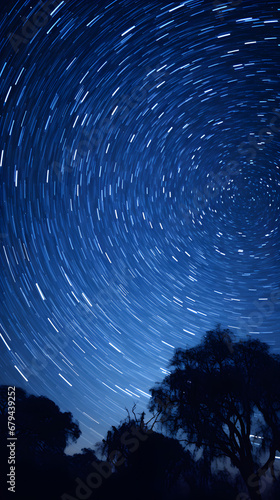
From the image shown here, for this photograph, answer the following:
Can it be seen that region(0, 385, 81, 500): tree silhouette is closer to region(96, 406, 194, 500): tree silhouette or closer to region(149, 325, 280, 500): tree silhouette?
region(96, 406, 194, 500): tree silhouette

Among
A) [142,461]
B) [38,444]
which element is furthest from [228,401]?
[38,444]

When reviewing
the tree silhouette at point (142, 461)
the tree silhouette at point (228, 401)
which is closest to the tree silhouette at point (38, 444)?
the tree silhouette at point (142, 461)

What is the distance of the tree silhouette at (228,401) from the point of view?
1268 cm

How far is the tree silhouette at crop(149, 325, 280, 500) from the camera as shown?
1268 centimetres

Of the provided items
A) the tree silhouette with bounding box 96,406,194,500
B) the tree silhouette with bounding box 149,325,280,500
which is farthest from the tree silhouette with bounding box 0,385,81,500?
the tree silhouette with bounding box 149,325,280,500

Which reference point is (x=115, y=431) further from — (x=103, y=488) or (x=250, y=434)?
(x=250, y=434)

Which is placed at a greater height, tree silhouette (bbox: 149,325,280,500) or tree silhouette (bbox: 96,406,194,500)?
tree silhouette (bbox: 149,325,280,500)

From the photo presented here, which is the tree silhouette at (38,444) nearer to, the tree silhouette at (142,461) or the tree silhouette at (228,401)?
the tree silhouette at (142,461)

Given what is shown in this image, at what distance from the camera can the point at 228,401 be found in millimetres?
13328

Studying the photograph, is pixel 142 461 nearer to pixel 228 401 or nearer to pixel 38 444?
pixel 228 401

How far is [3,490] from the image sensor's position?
11227 millimetres

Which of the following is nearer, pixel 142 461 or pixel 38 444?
pixel 142 461

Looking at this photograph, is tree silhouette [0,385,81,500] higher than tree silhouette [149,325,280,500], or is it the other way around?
tree silhouette [149,325,280,500]

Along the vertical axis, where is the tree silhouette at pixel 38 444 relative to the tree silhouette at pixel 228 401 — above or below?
below
